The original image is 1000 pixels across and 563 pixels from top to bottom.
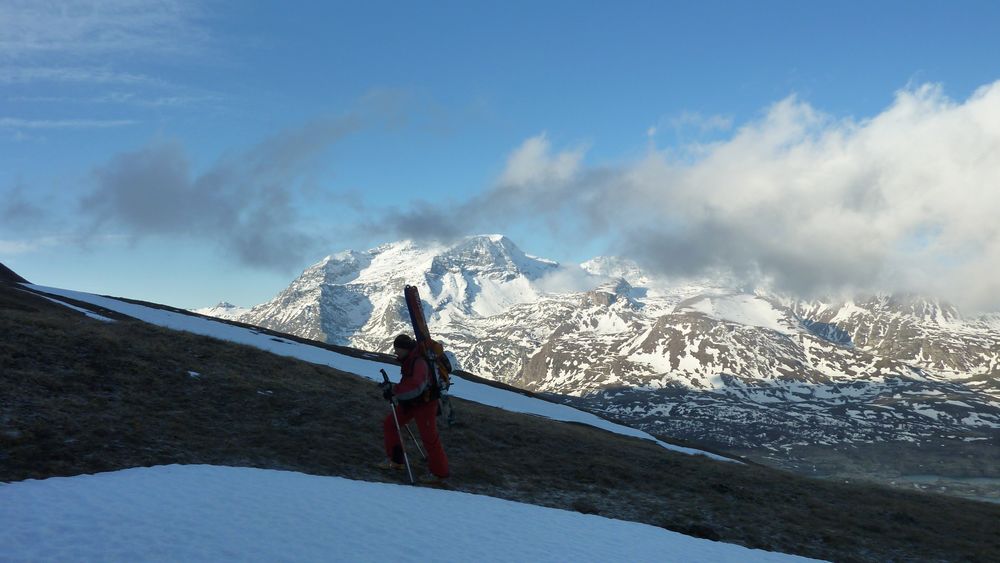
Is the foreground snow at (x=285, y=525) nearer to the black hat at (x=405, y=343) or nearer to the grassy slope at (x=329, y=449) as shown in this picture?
the grassy slope at (x=329, y=449)

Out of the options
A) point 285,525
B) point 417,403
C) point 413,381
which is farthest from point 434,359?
point 285,525

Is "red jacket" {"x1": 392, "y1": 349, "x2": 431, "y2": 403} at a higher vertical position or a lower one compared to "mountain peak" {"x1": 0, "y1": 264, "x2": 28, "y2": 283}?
lower

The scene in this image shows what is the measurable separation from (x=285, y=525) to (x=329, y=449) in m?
9.56

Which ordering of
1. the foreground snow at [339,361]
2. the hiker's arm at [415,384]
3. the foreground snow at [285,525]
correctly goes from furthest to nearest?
the foreground snow at [339,361] < the hiker's arm at [415,384] < the foreground snow at [285,525]

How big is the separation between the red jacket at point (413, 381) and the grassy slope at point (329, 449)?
2704 millimetres

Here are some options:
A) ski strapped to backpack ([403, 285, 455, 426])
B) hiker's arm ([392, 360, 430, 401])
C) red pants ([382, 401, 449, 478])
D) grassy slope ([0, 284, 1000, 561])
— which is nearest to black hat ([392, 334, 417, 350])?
ski strapped to backpack ([403, 285, 455, 426])

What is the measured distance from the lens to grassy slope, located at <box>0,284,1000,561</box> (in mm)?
17297

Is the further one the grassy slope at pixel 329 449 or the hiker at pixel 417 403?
the hiker at pixel 417 403

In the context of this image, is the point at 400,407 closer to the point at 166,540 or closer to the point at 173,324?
the point at 166,540

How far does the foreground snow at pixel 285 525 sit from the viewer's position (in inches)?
380

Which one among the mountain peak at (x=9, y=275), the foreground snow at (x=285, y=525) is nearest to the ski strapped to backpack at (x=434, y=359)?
the foreground snow at (x=285, y=525)

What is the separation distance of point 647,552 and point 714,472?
17.5 meters

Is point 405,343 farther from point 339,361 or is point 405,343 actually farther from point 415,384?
point 339,361

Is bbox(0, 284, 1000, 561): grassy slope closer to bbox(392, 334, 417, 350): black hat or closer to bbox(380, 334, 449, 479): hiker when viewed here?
bbox(380, 334, 449, 479): hiker
